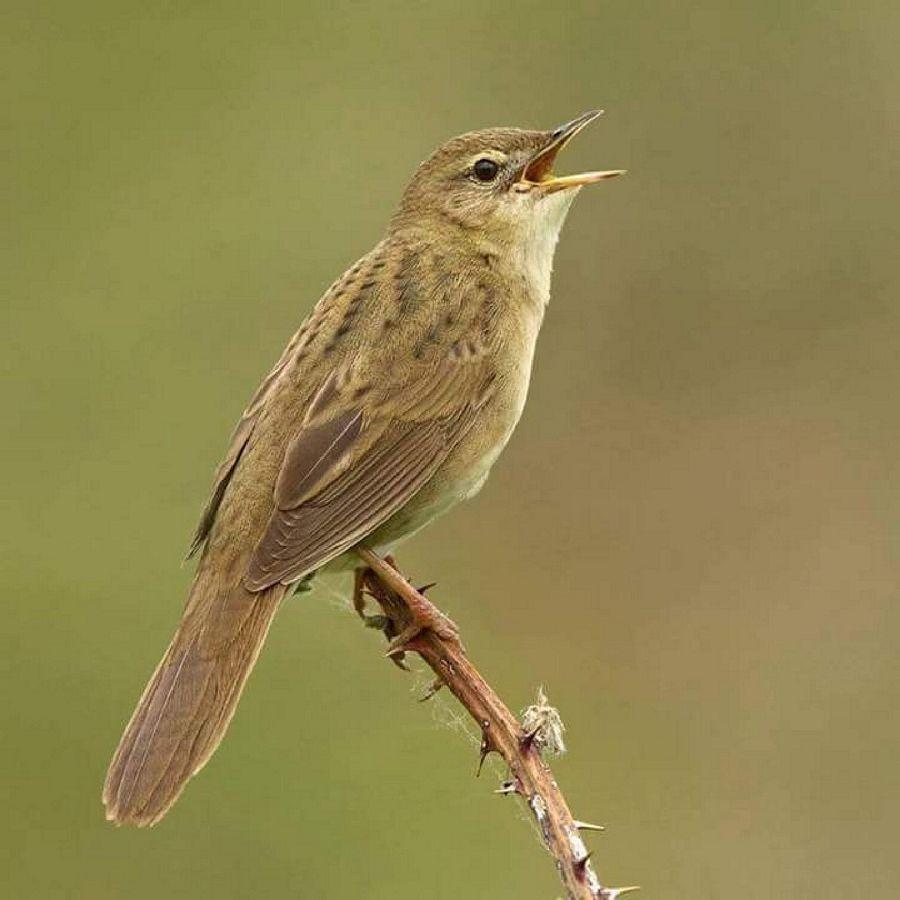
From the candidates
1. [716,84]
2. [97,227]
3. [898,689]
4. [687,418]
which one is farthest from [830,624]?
[97,227]

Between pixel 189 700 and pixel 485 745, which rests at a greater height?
pixel 189 700

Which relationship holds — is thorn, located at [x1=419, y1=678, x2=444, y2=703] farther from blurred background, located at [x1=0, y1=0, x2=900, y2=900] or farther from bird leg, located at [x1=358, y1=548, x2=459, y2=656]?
blurred background, located at [x1=0, y1=0, x2=900, y2=900]

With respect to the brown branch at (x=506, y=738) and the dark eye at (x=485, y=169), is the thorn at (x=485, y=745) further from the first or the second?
the dark eye at (x=485, y=169)

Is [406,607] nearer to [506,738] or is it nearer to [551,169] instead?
[506,738]

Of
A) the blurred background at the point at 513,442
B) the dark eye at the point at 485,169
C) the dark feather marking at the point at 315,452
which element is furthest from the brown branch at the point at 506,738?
the blurred background at the point at 513,442

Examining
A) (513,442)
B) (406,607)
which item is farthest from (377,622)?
(513,442)

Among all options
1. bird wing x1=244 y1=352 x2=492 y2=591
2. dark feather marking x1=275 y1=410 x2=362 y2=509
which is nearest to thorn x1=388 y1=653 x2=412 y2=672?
bird wing x1=244 y1=352 x2=492 y2=591

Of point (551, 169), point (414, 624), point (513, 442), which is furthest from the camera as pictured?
point (513, 442)
